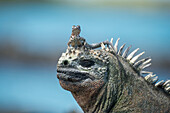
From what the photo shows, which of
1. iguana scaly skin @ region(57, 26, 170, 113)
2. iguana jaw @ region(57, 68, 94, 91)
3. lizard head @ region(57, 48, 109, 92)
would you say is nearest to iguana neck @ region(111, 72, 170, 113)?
iguana scaly skin @ region(57, 26, 170, 113)

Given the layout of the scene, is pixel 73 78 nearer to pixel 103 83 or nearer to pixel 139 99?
pixel 103 83

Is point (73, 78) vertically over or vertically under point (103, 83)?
over

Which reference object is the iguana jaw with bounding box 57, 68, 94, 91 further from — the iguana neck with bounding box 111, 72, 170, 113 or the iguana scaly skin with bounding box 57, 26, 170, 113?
the iguana neck with bounding box 111, 72, 170, 113

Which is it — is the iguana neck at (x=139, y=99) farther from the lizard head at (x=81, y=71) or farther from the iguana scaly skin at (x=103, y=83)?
the lizard head at (x=81, y=71)

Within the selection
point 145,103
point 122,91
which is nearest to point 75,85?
point 122,91

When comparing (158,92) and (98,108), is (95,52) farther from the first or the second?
(158,92)

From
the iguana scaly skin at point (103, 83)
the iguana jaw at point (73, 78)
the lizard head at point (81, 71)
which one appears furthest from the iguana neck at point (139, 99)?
the iguana jaw at point (73, 78)

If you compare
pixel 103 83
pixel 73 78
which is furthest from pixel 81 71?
pixel 103 83
